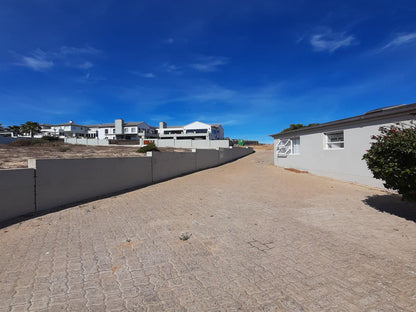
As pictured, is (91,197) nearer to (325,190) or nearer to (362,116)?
(325,190)

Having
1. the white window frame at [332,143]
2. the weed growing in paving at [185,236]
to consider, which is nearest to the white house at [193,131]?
the white window frame at [332,143]

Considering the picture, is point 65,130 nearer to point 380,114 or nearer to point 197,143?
point 197,143

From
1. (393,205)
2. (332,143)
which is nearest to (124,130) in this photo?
(332,143)

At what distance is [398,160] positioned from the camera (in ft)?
13.9

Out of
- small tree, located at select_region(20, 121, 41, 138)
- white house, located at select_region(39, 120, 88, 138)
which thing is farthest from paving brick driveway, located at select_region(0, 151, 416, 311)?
white house, located at select_region(39, 120, 88, 138)

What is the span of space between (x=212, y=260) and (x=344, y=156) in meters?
9.39

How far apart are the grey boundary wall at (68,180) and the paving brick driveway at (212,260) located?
1.88 ft

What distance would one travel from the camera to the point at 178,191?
7996 mm

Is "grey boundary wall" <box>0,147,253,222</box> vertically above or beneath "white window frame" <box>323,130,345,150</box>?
beneath

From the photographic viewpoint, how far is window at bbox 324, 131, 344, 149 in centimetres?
1014

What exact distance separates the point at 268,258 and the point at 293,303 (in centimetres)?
89

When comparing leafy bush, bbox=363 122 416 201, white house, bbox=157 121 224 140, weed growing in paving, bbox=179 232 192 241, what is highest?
white house, bbox=157 121 224 140

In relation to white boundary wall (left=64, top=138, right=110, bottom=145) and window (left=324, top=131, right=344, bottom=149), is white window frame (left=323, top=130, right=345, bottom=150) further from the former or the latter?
white boundary wall (left=64, top=138, right=110, bottom=145)

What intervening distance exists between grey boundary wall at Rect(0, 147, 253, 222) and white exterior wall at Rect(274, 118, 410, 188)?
8570 mm
